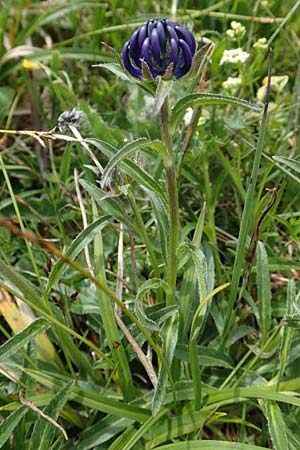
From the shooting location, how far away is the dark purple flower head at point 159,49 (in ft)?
4.16

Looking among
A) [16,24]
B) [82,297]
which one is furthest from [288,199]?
[16,24]

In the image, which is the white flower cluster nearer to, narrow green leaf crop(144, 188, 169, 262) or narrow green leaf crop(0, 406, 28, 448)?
narrow green leaf crop(144, 188, 169, 262)

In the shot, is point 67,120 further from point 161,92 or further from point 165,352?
point 165,352

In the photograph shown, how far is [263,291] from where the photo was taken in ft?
5.60

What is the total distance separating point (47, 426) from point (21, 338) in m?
0.22

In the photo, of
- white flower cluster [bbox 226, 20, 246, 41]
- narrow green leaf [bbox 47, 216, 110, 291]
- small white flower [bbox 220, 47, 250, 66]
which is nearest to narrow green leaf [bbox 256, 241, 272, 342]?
narrow green leaf [bbox 47, 216, 110, 291]

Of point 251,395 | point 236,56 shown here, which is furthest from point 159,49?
point 236,56

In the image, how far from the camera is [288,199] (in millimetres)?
2051

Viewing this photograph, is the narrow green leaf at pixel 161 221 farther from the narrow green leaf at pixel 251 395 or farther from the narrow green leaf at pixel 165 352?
the narrow green leaf at pixel 251 395

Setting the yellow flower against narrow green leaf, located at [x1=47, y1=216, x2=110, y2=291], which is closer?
narrow green leaf, located at [x1=47, y1=216, x2=110, y2=291]

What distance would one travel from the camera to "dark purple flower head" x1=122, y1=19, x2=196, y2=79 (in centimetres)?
127

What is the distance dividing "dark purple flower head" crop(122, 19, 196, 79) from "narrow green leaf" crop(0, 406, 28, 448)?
2.58 feet


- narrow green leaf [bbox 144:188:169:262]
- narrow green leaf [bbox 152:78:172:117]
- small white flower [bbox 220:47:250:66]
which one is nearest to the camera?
narrow green leaf [bbox 152:78:172:117]

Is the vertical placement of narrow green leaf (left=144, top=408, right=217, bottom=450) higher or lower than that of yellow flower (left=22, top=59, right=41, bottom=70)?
lower
